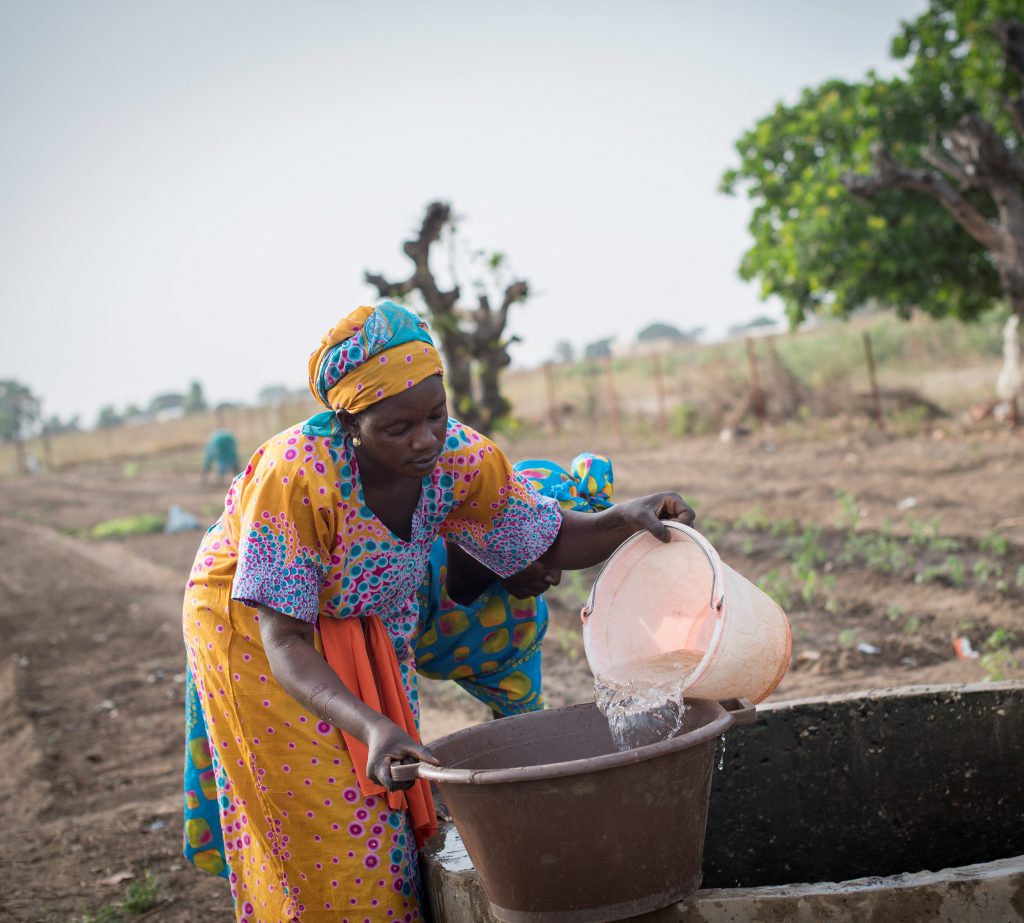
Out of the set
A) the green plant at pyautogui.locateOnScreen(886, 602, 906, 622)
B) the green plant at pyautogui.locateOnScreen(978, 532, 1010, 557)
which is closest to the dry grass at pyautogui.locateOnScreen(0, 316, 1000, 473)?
the green plant at pyautogui.locateOnScreen(978, 532, 1010, 557)

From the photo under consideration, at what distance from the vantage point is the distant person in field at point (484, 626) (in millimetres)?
3051

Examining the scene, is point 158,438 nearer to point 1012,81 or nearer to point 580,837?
Answer: point 1012,81

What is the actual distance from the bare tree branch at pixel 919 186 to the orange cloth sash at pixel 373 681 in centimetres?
821

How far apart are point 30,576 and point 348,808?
11.4 meters

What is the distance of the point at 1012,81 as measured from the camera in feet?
35.8

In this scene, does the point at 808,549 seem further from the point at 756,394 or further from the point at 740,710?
the point at 756,394

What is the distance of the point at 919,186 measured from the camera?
952 cm

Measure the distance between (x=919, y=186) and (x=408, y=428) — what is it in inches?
332

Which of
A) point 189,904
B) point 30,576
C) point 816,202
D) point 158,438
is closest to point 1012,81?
point 816,202

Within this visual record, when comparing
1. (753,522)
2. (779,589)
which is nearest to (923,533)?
(779,589)

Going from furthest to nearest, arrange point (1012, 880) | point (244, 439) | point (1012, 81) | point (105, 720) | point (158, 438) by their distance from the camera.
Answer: point (158, 438), point (244, 439), point (1012, 81), point (105, 720), point (1012, 880)

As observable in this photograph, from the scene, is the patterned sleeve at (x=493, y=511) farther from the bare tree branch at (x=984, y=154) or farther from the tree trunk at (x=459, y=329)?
the bare tree branch at (x=984, y=154)

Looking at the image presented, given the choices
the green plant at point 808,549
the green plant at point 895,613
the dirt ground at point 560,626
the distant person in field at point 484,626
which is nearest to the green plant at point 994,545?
the dirt ground at point 560,626

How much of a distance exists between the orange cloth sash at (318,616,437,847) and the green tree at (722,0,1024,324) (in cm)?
959
